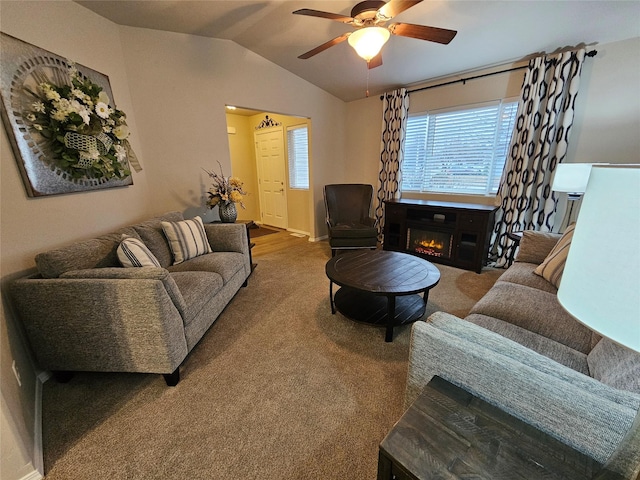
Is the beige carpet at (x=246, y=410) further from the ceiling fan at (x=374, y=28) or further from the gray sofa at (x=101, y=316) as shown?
the ceiling fan at (x=374, y=28)

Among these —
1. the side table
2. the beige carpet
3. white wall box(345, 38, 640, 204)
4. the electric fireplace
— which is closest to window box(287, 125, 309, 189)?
the electric fireplace

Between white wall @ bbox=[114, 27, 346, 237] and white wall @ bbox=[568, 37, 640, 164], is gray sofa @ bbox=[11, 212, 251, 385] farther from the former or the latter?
white wall @ bbox=[568, 37, 640, 164]

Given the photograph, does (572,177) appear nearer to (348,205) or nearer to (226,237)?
(348,205)

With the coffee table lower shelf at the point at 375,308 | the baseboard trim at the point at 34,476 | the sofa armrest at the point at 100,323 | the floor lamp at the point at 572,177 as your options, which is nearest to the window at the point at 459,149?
the floor lamp at the point at 572,177

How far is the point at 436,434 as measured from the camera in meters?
0.77

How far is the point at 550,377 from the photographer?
0.78 metres

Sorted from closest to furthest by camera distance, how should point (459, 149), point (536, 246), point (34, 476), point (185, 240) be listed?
point (34, 476), point (536, 246), point (185, 240), point (459, 149)

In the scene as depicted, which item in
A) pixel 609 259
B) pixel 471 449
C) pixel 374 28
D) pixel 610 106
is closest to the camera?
pixel 609 259

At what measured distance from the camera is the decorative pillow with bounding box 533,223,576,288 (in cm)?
185

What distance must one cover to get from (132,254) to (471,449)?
2179 millimetres

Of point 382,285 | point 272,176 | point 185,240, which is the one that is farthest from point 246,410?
point 272,176

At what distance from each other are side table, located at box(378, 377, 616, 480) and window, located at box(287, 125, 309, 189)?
14.5ft

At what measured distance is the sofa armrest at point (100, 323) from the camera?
56.7 inches

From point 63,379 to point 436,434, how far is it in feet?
7.16
